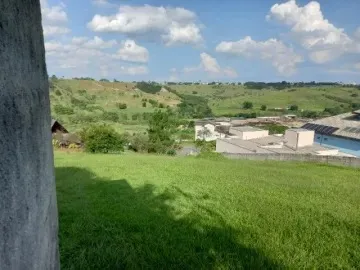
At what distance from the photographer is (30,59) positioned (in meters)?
1.65

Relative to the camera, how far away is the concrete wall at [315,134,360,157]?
34.2 meters

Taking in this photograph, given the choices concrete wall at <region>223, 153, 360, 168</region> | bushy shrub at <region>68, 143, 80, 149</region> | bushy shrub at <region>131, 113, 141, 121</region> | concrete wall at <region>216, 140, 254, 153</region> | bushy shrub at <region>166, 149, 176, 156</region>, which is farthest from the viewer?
bushy shrub at <region>131, 113, 141, 121</region>

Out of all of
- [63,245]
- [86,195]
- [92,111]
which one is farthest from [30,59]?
[92,111]

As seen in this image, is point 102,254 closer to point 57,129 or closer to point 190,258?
point 190,258

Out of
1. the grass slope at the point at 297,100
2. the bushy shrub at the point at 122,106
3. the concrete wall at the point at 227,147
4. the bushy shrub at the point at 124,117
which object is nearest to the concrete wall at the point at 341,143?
the concrete wall at the point at 227,147

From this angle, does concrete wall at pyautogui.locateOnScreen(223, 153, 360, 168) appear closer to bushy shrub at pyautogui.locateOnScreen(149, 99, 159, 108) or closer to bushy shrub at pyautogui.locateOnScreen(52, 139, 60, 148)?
bushy shrub at pyautogui.locateOnScreen(52, 139, 60, 148)

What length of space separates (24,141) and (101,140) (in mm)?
29943

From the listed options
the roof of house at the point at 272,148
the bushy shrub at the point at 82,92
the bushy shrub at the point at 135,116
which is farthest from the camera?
the bushy shrub at the point at 82,92

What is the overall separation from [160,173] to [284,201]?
5556 mm

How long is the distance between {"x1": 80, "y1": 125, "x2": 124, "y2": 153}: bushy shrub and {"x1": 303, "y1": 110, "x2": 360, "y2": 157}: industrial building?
74.5 ft

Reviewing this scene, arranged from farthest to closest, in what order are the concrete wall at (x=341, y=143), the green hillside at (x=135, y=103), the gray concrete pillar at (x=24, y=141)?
the green hillside at (x=135, y=103) → the concrete wall at (x=341, y=143) → the gray concrete pillar at (x=24, y=141)

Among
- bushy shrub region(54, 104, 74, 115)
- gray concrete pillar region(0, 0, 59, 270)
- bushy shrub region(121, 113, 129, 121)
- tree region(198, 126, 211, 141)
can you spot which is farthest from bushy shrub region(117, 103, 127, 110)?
gray concrete pillar region(0, 0, 59, 270)

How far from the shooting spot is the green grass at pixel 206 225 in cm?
454

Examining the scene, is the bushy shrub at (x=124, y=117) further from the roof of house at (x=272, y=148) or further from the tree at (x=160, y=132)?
the roof of house at (x=272, y=148)
